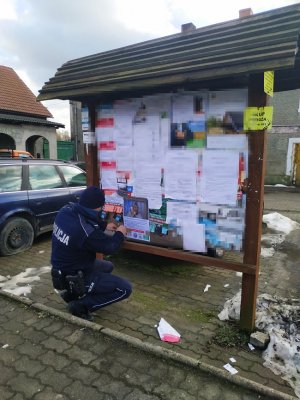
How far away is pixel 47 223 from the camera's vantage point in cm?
645

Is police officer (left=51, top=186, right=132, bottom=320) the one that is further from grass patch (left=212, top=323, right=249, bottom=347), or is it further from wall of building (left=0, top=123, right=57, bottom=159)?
wall of building (left=0, top=123, right=57, bottom=159)

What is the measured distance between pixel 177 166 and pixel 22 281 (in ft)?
9.38

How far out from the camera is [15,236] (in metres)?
5.84

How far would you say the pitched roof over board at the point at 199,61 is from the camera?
2676 millimetres

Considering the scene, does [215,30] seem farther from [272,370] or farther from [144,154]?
[272,370]

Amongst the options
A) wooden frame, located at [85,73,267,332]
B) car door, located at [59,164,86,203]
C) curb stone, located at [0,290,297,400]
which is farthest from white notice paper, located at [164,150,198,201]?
car door, located at [59,164,86,203]

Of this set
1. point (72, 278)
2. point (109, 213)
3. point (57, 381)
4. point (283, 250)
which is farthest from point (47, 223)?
point (283, 250)

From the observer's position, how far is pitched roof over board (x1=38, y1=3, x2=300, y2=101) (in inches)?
105

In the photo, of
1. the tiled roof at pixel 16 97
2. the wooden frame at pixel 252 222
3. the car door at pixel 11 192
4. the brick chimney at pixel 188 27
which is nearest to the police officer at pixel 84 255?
the wooden frame at pixel 252 222

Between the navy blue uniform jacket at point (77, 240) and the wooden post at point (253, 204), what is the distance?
4.54 feet

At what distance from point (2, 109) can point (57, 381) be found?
51.7ft

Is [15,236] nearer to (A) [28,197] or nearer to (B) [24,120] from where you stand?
(A) [28,197]

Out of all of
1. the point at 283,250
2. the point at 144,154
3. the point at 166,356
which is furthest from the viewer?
the point at 283,250

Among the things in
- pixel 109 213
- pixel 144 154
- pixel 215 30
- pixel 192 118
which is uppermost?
pixel 215 30
